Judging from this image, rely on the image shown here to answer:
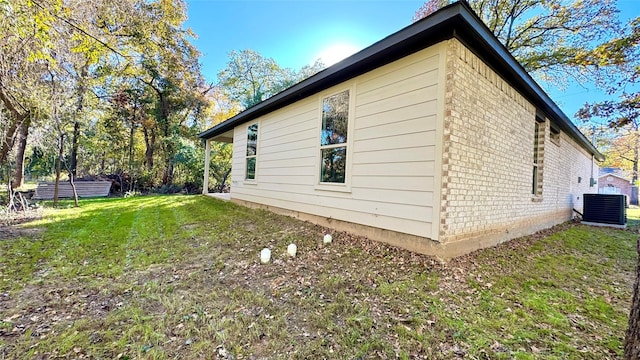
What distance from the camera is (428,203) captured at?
3447 mm

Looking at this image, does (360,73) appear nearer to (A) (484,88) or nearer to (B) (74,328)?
(A) (484,88)

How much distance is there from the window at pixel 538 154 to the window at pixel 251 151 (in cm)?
730

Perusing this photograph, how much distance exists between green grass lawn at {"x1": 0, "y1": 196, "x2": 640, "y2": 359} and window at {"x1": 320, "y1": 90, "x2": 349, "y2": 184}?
1.27 meters

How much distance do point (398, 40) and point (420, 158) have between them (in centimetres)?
164

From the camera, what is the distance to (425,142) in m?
3.53

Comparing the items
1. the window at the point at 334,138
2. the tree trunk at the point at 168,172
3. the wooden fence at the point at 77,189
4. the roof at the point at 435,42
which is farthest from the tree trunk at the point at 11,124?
the tree trunk at the point at 168,172

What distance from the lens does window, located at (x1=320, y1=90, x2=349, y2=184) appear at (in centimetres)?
490

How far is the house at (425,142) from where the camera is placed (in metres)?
3.40

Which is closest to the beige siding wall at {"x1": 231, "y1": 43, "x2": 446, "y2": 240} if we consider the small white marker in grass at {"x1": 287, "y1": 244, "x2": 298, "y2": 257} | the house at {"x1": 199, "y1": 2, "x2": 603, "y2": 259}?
the house at {"x1": 199, "y1": 2, "x2": 603, "y2": 259}

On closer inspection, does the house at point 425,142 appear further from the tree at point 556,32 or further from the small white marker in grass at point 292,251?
the tree at point 556,32

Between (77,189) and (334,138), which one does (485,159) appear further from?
(77,189)

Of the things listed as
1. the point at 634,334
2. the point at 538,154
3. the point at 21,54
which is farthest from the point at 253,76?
the point at 634,334

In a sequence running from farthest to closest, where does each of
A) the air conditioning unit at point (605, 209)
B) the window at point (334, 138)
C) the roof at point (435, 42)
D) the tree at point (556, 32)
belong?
the tree at point (556, 32), the air conditioning unit at point (605, 209), the window at point (334, 138), the roof at point (435, 42)

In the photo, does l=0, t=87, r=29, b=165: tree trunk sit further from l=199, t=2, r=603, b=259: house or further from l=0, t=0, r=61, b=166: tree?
l=199, t=2, r=603, b=259: house
